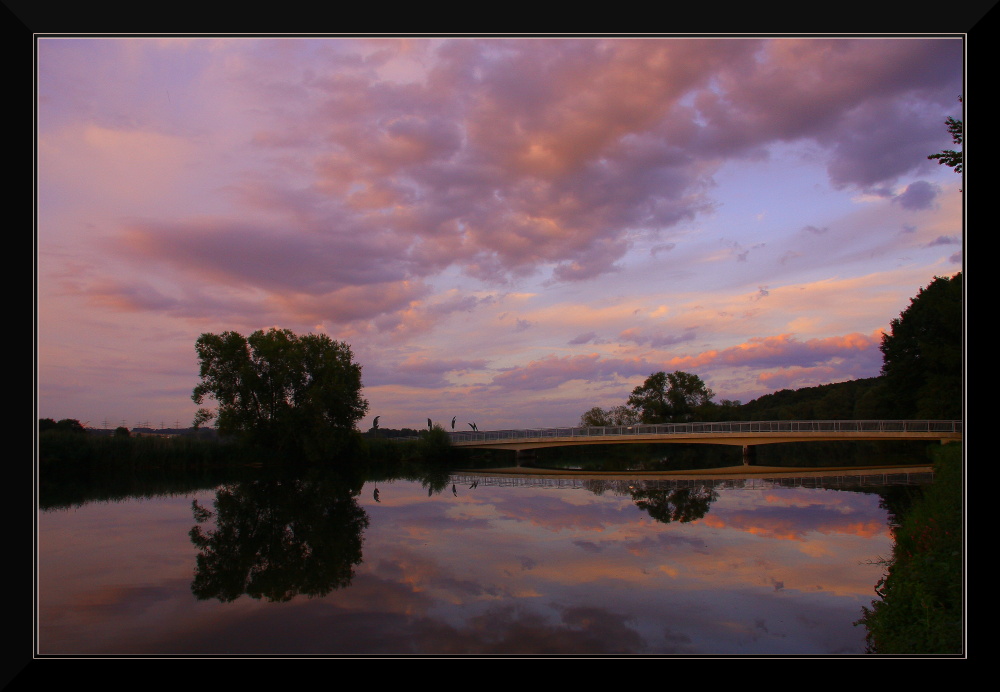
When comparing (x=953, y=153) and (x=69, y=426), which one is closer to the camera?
(x=953, y=153)

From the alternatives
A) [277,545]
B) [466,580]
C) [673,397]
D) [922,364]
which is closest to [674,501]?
[466,580]

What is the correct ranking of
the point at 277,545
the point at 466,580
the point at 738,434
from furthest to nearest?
the point at 738,434 → the point at 277,545 → the point at 466,580

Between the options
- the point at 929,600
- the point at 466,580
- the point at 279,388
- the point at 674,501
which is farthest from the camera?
the point at 279,388

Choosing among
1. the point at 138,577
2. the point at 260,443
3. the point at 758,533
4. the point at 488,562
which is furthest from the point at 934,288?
the point at 260,443

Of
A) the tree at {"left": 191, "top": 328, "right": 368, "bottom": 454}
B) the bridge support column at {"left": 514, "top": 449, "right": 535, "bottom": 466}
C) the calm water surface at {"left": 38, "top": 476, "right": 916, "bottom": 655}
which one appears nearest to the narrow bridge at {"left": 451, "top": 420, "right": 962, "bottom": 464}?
the bridge support column at {"left": 514, "top": 449, "right": 535, "bottom": 466}

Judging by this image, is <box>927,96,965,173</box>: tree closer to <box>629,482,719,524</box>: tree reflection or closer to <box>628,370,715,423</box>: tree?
<box>629,482,719,524</box>: tree reflection

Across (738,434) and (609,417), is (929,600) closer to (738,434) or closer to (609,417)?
(738,434)

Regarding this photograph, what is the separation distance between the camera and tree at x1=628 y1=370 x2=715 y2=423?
69.1m

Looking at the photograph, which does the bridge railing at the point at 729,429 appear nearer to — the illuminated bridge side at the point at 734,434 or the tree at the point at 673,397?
the illuminated bridge side at the point at 734,434

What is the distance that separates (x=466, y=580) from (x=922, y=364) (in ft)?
125

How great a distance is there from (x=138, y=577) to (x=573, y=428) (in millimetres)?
41220

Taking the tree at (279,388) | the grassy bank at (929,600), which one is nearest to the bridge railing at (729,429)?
the tree at (279,388)

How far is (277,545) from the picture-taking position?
49.8ft
